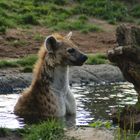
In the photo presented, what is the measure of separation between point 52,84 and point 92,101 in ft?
4.73

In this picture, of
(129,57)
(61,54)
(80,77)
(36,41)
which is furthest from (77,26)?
(129,57)

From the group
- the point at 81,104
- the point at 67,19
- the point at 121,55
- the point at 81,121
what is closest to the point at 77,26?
the point at 67,19

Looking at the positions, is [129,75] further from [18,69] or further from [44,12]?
[44,12]

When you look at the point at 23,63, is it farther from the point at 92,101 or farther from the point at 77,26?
the point at 77,26

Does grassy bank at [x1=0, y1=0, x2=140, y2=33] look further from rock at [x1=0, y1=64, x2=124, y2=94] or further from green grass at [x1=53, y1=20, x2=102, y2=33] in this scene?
rock at [x1=0, y1=64, x2=124, y2=94]

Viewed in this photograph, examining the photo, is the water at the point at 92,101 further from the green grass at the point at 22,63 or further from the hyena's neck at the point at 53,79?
the green grass at the point at 22,63

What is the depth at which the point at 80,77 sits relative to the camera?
14344mm

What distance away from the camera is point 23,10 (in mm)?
20188

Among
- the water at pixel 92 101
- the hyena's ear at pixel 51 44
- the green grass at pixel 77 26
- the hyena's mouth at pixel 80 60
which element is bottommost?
the water at pixel 92 101

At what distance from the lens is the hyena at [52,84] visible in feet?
32.8

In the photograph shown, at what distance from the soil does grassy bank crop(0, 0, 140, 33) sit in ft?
0.98

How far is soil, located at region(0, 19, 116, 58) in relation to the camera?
16.5m

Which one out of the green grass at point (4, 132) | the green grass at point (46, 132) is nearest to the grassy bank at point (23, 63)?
the green grass at point (4, 132)

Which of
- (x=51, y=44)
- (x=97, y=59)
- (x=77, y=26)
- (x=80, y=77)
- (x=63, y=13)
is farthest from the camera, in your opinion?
(x=63, y=13)
